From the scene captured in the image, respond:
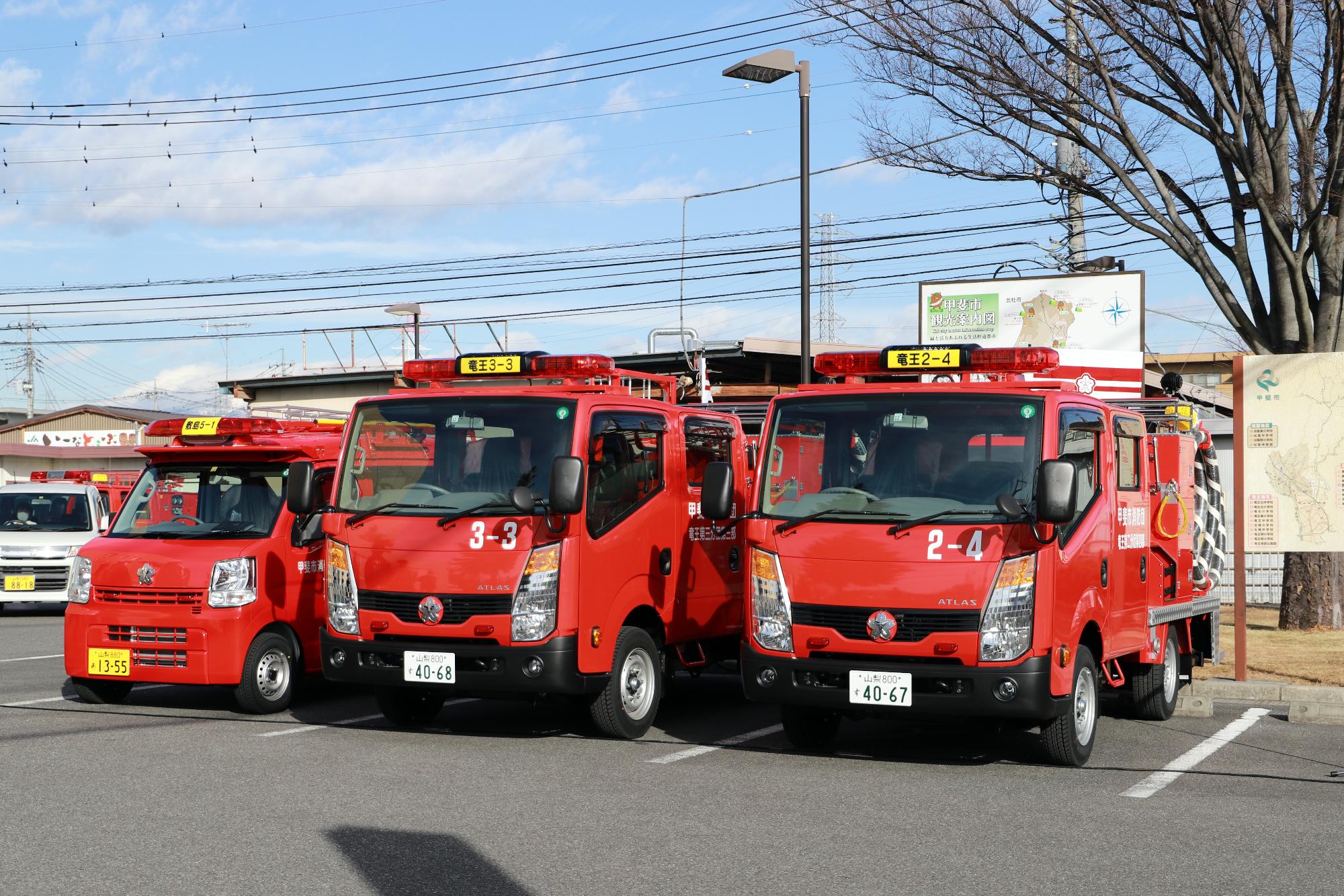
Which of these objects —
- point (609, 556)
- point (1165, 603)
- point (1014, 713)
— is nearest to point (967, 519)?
point (1014, 713)

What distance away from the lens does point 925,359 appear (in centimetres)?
991

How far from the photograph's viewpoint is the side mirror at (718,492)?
936cm

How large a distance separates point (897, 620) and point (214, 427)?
603 centimetres

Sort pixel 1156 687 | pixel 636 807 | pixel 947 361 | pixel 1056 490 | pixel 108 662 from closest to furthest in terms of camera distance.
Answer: pixel 636 807 < pixel 1056 490 < pixel 947 361 < pixel 108 662 < pixel 1156 687

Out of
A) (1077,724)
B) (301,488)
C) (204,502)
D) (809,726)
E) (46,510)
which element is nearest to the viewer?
(1077,724)

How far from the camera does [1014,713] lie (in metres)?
8.44

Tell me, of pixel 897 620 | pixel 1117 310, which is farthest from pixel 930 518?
pixel 1117 310

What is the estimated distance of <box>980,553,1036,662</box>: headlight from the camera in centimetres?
847

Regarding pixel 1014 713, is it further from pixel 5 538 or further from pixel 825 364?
pixel 5 538

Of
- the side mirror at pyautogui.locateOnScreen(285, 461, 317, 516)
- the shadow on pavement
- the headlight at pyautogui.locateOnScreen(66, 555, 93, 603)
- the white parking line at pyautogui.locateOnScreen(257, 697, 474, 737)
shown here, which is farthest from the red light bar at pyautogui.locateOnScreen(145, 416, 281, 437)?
the shadow on pavement

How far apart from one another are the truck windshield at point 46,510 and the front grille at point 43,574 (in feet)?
2.62

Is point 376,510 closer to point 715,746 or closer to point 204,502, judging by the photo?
point 204,502

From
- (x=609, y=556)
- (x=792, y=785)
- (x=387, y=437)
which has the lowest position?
(x=792, y=785)

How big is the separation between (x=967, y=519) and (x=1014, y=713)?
1182mm
